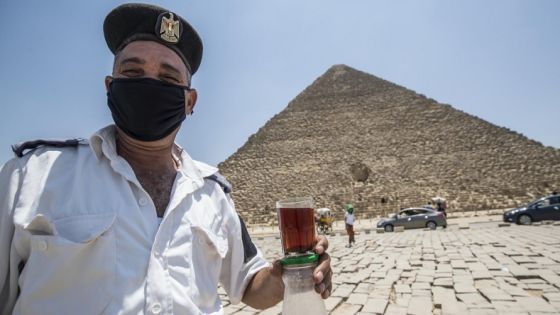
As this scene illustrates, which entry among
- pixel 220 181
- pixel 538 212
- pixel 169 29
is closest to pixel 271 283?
pixel 220 181

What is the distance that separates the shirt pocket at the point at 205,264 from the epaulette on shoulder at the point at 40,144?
2.10 ft

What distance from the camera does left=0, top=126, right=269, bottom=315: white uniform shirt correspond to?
1395mm

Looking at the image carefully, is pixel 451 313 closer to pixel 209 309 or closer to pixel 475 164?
pixel 209 309

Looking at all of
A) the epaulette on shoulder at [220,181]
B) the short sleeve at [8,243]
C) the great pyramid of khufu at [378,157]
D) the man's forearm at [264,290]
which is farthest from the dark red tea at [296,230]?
the great pyramid of khufu at [378,157]

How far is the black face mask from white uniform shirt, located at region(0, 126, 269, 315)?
0.19 meters

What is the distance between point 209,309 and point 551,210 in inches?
756

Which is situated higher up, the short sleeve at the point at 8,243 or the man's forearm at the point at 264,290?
the short sleeve at the point at 8,243

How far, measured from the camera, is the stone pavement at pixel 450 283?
14.4 ft

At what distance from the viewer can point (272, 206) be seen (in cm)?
4844

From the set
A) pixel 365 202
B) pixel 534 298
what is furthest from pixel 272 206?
pixel 534 298

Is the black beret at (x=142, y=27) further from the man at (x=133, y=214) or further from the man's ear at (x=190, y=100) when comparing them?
the man's ear at (x=190, y=100)

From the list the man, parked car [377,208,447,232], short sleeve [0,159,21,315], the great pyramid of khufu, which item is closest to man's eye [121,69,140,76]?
the man

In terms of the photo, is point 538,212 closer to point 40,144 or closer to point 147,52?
point 147,52

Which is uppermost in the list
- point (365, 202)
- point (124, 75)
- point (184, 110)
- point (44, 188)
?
point (124, 75)
